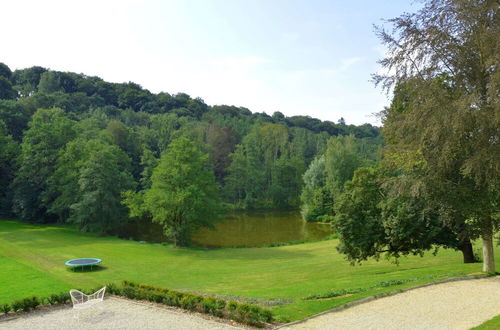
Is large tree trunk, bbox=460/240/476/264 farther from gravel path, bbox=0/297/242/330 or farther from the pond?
the pond

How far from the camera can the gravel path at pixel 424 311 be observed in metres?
11.3

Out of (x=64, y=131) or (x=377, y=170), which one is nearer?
(x=377, y=170)

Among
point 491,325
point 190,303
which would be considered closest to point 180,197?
point 190,303

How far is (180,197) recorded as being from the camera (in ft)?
117

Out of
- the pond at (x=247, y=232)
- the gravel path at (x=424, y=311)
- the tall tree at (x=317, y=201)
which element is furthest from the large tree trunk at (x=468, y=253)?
the tall tree at (x=317, y=201)

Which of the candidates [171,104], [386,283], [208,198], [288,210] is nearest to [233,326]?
[386,283]

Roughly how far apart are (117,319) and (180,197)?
2299cm

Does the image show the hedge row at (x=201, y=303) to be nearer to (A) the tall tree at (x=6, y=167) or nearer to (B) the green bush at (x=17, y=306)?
(B) the green bush at (x=17, y=306)

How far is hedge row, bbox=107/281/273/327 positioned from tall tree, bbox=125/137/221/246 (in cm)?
1979

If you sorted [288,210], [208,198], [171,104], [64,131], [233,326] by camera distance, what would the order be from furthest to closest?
[171,104], [288,210], [64,131], [208,198], [233,326]

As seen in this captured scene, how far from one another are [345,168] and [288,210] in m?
18.1

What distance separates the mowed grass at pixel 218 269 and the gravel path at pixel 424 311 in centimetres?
83

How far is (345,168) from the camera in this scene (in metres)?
56.8

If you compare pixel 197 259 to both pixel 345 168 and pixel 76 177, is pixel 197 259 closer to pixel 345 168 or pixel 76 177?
pixel 76 177
